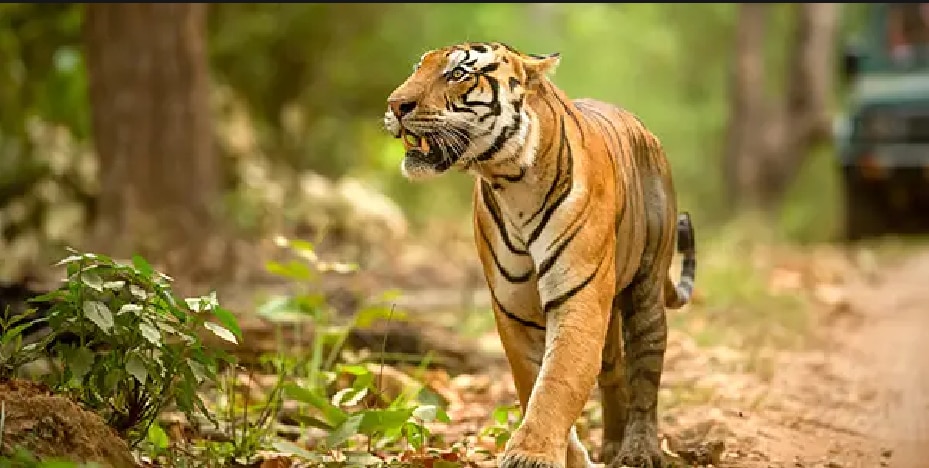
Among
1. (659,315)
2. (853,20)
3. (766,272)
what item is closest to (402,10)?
(766,272)

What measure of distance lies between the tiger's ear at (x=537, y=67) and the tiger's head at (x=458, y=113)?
7 centimetres

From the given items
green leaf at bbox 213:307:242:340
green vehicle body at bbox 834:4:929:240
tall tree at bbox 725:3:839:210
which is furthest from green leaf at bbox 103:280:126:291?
tall tree at bbox 725:3:839:210

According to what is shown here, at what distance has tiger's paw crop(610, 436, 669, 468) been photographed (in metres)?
4.18

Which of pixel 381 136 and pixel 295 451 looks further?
pixel 381 136

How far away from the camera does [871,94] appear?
1402 cm

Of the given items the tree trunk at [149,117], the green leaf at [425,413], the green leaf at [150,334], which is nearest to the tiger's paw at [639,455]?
the green leaf at [425,413]

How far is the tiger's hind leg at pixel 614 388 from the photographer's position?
4312 millimetres

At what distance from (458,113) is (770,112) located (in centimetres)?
1384

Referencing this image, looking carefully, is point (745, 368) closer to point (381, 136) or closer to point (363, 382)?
point (363, 382)

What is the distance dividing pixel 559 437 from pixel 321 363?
1.89 m

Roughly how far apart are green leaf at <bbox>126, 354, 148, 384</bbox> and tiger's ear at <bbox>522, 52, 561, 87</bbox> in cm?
118

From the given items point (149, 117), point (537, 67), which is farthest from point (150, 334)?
point (149, 117)

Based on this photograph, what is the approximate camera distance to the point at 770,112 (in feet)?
55.7

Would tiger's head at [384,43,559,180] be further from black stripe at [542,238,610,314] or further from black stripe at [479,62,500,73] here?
black stripe at [542,238,610,314]
